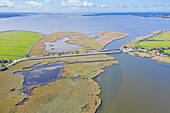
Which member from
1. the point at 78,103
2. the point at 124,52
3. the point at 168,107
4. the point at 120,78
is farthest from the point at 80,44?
the point at 168,107

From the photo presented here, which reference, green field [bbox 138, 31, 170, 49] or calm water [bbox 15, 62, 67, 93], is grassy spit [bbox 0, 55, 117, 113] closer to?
calm water [bbox 15, 62, 67, 93]

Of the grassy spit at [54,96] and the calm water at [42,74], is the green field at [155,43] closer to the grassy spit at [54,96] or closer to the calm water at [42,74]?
the grassy spit at [54,96]

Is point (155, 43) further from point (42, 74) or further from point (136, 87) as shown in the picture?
point (42, 74)

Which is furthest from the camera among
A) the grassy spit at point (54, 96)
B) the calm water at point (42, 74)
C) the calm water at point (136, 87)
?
the calm water at point (42, 74)

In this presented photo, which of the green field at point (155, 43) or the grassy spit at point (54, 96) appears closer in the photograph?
the grassy spit at point (54, 96)

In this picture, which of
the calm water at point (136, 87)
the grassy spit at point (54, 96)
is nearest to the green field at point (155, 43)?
the calm water at point (136, 87)

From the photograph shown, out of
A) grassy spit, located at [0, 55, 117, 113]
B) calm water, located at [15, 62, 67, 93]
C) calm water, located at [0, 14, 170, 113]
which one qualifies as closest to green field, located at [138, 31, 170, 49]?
calm water, located at [0, 14, 170, 113]

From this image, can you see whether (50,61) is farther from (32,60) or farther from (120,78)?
(120,78)

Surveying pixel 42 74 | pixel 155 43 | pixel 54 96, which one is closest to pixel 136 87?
pixel 54 96
